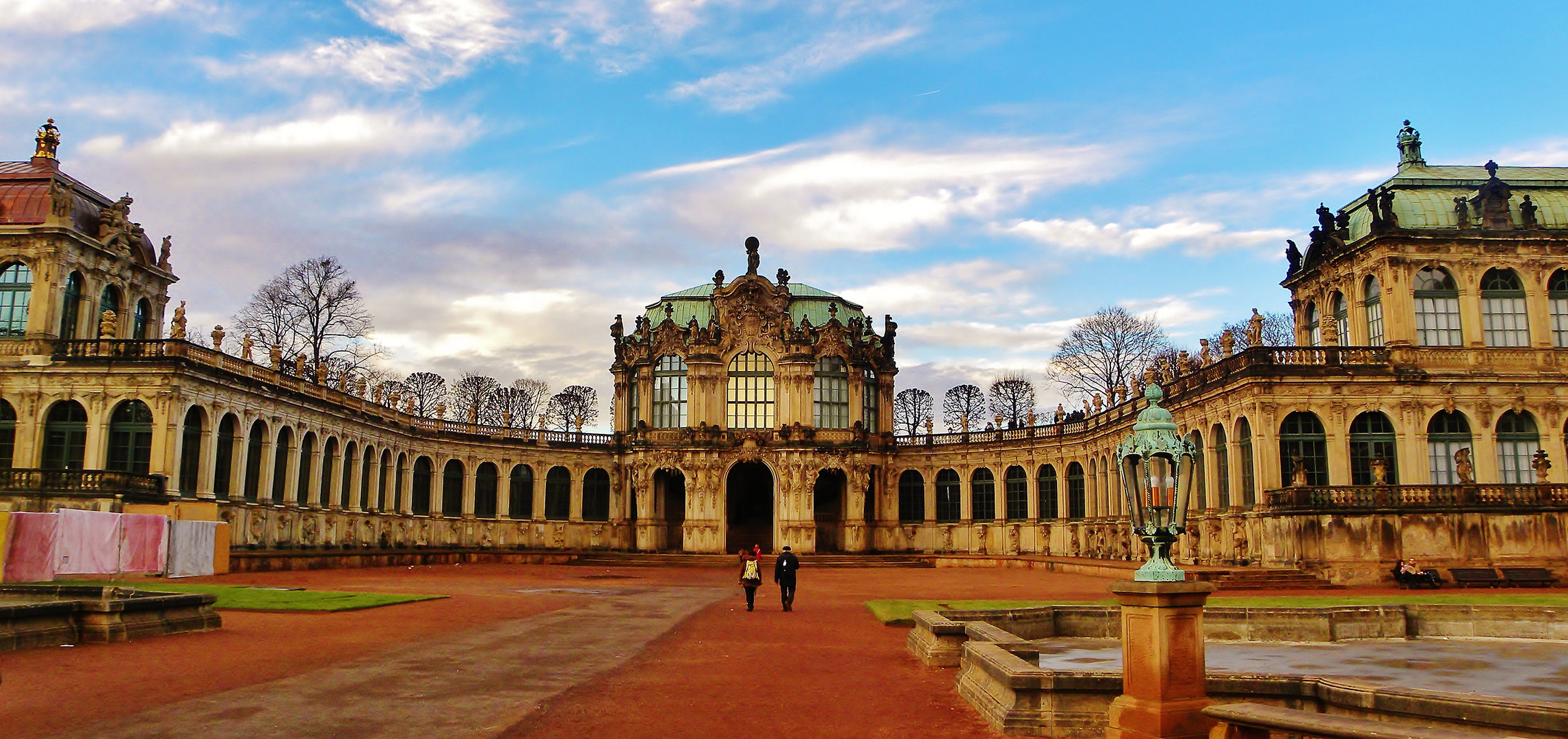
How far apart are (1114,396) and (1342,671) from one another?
1893 inches

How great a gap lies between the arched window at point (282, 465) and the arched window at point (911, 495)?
32547 millimetres

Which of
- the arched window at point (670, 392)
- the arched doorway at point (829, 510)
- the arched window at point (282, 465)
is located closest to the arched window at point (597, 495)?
the arched window at point (670, 392)

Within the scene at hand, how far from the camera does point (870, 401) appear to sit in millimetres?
64000

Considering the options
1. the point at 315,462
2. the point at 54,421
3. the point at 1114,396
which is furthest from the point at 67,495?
the point at 1114,396

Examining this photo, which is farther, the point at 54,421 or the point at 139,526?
the point at 54,421

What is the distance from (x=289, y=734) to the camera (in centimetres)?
1078

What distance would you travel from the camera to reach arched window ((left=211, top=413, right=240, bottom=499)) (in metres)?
41.7

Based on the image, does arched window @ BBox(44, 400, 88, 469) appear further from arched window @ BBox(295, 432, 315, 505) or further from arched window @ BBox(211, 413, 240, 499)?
arched window @ BBox(295, 432, 315, 505)

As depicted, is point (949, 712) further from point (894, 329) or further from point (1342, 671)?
point (894, 329)

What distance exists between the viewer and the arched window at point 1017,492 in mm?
59906

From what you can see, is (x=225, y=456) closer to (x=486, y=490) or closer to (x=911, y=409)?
(x=486, y=490)

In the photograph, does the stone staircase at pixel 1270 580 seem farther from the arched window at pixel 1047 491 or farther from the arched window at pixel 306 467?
the arched window at pixel 306 467

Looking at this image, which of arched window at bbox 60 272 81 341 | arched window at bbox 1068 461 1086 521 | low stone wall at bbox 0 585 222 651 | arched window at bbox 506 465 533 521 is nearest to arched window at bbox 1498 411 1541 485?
arched window at bbox 1068 461 1086 521

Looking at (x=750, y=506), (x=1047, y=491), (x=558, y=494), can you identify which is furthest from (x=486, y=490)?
(x=1047, y=491)
